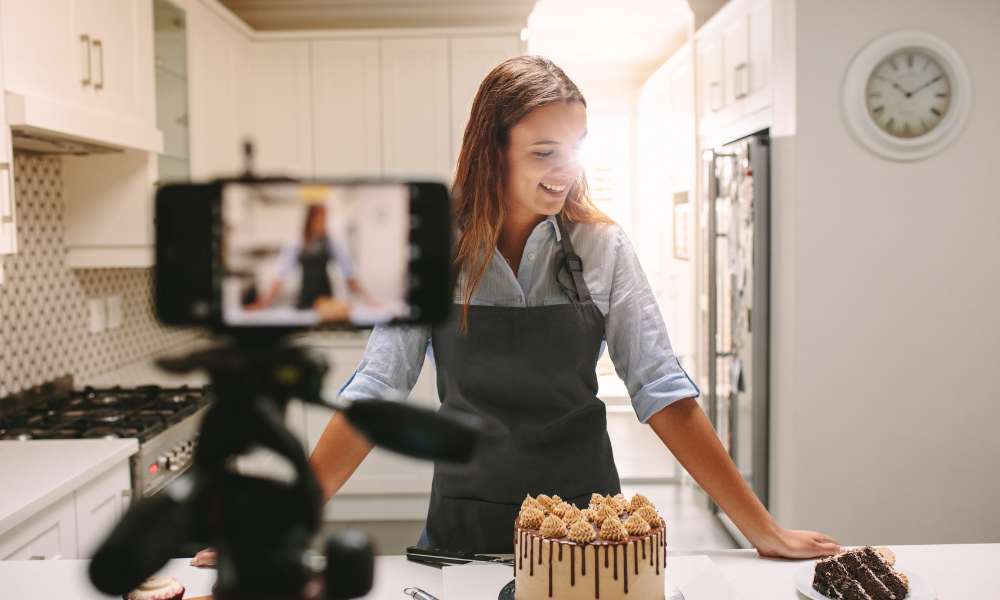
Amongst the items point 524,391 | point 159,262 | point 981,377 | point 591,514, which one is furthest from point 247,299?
point 981,377

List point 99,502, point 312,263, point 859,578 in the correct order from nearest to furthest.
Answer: point 312,263, point 859,578, point 99,502

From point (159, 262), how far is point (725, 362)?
333 cm

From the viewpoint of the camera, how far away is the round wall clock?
9.30 feet

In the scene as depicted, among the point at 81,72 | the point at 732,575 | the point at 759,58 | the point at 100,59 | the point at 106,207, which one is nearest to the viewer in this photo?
the point at 732,575

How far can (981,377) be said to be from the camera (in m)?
2.92

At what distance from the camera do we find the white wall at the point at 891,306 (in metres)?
2.87

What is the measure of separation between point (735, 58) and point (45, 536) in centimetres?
312

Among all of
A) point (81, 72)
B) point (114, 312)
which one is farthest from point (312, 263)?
point (114, 312)

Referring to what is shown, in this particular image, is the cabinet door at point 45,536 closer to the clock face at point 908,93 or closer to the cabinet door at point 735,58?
the clock face at point 908,93

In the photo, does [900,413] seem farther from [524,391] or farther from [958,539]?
[524,391]

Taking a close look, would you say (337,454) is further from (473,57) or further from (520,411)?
(473,57)

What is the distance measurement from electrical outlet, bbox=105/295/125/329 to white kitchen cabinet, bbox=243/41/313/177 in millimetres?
1096

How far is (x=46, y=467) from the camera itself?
1943 mm

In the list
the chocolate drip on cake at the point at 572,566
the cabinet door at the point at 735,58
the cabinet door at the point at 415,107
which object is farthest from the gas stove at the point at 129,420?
the cabinet door at the point at 735,58
